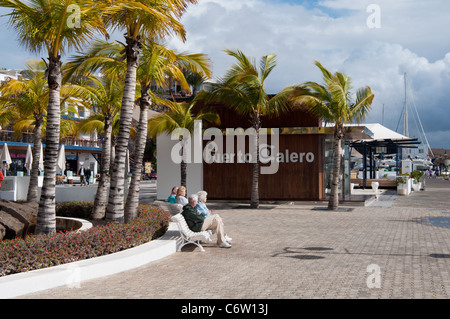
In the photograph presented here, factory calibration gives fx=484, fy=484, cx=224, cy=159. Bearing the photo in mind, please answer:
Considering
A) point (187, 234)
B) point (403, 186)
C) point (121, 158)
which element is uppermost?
point (121, 158)

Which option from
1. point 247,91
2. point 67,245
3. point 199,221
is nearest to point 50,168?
point 67,245

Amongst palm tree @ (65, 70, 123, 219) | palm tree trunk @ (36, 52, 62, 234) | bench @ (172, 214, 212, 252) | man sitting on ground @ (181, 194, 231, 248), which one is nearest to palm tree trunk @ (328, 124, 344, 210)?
palm tree @ (65, 70, 123, 219)

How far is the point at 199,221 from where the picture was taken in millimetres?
9820

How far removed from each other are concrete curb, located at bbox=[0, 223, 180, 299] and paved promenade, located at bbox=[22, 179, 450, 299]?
13cm

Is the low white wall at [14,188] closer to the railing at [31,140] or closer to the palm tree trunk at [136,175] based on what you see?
the palm tree trunk at [136,175]

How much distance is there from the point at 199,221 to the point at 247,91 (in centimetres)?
1063

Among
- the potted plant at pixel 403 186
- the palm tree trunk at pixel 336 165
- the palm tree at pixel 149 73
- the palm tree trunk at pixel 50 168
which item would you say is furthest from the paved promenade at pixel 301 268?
the potted plant at pixel 403 186

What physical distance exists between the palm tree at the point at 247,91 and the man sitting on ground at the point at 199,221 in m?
9.73

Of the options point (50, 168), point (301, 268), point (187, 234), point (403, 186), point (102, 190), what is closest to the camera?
point (301, 268)

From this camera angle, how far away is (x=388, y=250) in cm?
961

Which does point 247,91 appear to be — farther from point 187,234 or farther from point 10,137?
point 10,137

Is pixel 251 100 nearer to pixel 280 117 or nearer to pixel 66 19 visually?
pixel 280 117
